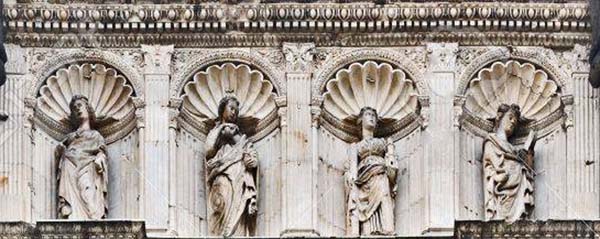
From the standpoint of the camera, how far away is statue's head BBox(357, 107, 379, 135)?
3959cm

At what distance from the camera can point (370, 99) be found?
131 ft

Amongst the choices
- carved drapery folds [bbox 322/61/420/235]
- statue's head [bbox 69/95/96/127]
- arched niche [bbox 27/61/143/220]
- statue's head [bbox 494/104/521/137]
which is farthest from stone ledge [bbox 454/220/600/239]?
statue's head [bbox 69/95/96/127]

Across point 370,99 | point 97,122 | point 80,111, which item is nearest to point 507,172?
point 370,99

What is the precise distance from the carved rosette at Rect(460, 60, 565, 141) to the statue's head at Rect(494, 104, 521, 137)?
11 cm

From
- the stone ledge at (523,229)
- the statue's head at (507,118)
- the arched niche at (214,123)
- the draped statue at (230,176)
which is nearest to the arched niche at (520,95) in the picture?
the statue's head at (507,118)

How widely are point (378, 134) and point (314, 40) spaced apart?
1112 millimetres

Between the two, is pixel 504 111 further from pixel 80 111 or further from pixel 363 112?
pixel 80 111

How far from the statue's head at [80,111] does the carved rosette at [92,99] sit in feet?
0.24

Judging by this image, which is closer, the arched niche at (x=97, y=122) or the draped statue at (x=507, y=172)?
the draped statue at (x=507, y=172)

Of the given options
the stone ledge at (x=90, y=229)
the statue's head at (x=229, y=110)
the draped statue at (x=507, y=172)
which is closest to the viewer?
the stone ledge at (x=90, y=229)

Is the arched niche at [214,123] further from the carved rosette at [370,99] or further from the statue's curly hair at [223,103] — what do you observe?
the carved rosette at [370,99]

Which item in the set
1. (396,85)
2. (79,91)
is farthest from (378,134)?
(79,91)

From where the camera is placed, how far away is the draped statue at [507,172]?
39.3 meters

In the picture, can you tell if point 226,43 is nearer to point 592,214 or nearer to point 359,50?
point 359,50
